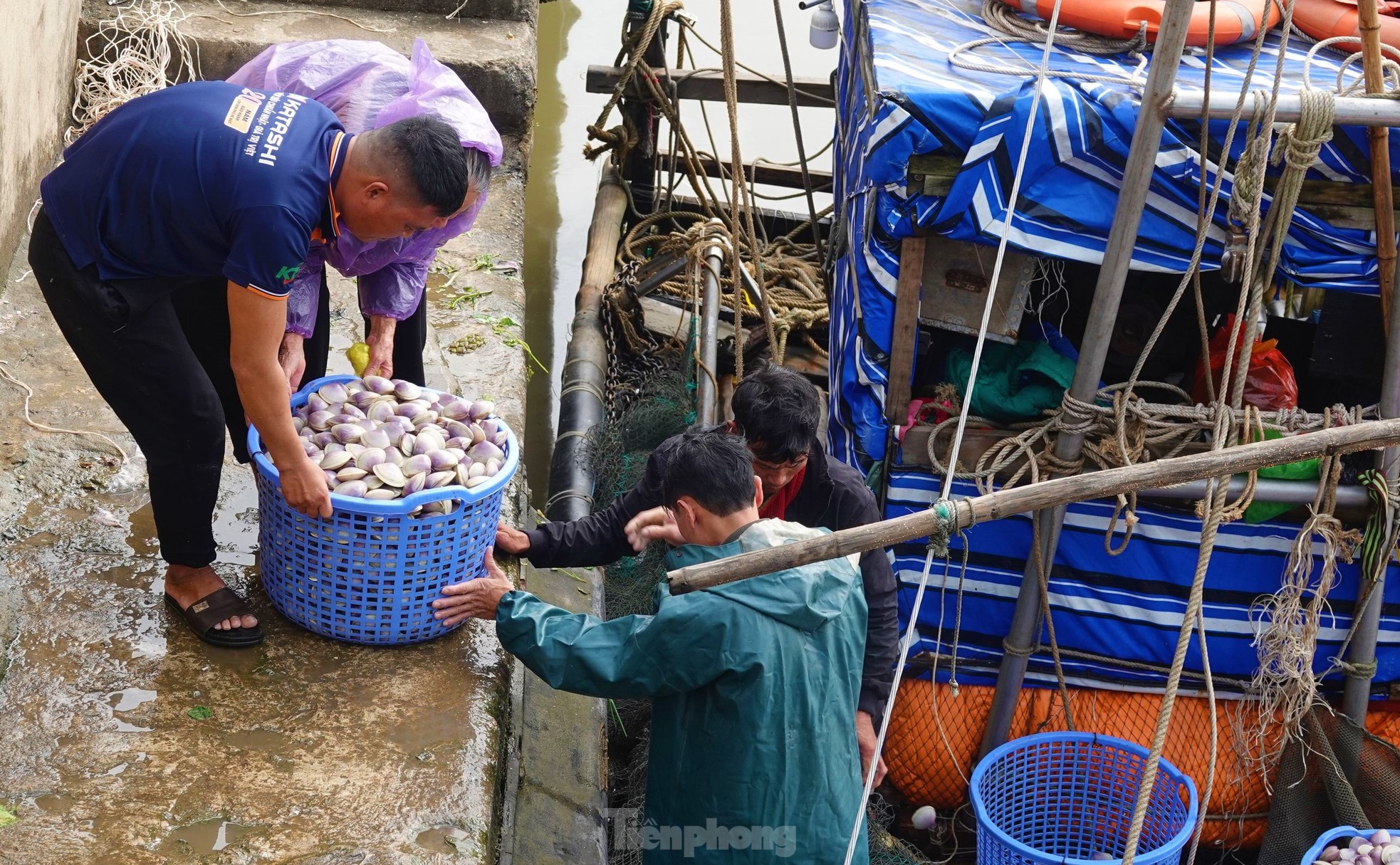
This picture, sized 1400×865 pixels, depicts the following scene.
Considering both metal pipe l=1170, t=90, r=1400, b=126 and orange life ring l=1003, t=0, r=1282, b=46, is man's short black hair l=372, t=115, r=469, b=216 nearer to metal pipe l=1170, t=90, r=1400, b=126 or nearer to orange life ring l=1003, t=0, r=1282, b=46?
metal pipe l=1170, t=90, r=1400, b=126

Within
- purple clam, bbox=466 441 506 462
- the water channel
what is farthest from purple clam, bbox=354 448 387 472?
the water channel

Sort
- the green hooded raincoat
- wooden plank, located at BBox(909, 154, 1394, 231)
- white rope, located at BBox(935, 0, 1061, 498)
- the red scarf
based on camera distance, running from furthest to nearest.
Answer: wooden plank, located at BBox(909, 154, 1394, 231)
the red scarf
white rope, located at BBox(935, 0, 1061, 498)
the green hooded raincoat

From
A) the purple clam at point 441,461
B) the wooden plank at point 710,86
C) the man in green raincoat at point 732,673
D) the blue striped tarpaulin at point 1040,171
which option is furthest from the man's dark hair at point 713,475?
the wooden plank at point 710,86

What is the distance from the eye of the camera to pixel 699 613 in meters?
2.42

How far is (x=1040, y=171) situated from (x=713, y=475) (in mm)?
1577

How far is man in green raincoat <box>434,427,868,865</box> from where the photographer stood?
2.46 meters

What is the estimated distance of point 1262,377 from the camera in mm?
4008

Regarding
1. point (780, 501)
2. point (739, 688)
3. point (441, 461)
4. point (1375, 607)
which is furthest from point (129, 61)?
point (1375, 607)

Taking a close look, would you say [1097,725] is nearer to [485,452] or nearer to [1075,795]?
[1075,795]

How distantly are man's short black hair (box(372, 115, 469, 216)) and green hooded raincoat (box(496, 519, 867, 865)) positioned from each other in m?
0.90

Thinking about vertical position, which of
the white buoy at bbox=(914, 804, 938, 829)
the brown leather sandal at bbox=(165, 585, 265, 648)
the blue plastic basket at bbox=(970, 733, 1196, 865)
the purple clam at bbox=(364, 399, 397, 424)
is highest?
the purple clam at bbox=(364, 399, 397, 424)

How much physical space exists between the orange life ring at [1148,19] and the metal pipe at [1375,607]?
1097 millimetres

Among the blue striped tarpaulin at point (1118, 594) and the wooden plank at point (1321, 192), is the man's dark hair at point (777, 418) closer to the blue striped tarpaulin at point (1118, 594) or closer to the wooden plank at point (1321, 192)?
the wooden plank at point (1321, 192)

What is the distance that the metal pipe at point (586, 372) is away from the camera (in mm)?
4957
